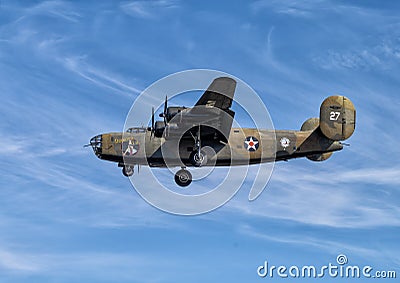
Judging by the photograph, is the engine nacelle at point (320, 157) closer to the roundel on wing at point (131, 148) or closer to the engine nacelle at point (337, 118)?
the engine nacelle at point (337, 118)

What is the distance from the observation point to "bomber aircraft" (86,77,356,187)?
37.3 m

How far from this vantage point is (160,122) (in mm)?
37656

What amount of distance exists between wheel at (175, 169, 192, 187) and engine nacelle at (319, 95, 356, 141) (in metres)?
7.56

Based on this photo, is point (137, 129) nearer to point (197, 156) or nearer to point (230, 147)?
point (197, 156)

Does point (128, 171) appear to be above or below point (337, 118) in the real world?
below

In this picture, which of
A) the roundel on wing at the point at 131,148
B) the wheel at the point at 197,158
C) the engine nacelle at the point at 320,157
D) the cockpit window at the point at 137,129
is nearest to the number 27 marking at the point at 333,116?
the engine nacelle at the point at 320,157

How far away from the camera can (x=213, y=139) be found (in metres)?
39.7

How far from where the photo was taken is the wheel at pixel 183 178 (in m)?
39.8

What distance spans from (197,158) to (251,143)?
3.21m

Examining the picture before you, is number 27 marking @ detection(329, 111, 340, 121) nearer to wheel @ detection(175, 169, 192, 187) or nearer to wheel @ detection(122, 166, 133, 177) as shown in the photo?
wheel @ detection(175, 169, 192, 187)

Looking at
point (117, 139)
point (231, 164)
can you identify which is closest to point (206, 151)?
point (231, 164)

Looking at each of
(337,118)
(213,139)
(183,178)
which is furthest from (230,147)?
(337,118)

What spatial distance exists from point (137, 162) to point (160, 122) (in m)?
3.06

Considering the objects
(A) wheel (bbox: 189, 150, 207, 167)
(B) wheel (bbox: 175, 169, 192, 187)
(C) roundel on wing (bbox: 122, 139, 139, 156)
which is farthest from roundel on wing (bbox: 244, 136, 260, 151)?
(C) roundel on wing (bbox: 122, 139, 139, 156)
